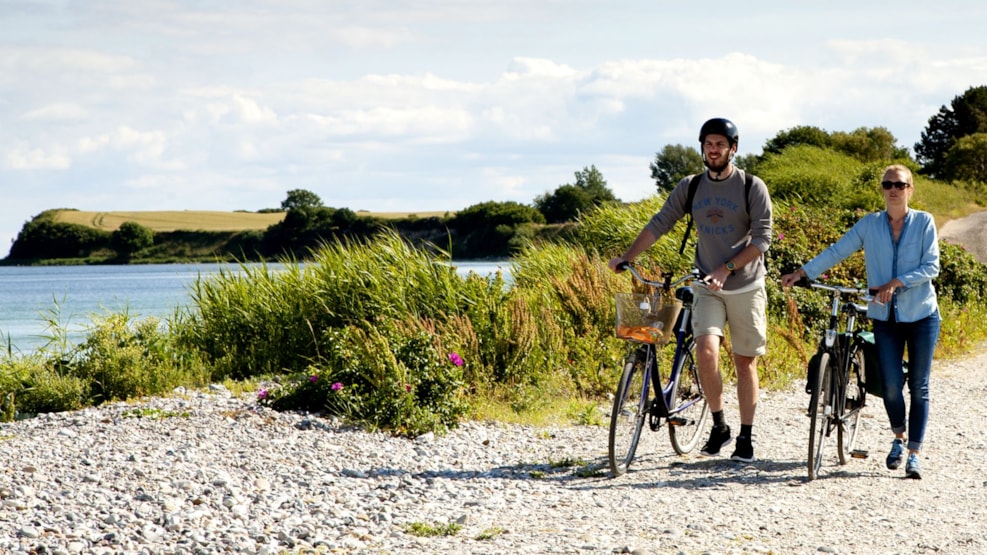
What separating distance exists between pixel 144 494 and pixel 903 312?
453cm

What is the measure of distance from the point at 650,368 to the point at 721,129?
4.95ft

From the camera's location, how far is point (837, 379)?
21.5 feet

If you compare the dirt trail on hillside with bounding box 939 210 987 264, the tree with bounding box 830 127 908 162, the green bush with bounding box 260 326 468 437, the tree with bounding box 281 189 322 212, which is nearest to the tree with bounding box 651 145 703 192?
the tree with bounding box 830 127 908 162

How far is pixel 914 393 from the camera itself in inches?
255

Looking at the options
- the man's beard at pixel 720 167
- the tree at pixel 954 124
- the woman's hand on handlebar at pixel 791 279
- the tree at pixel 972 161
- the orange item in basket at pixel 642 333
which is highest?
the tree at pixel 954 124

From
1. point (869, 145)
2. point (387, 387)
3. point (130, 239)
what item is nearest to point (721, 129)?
point (387, 387)

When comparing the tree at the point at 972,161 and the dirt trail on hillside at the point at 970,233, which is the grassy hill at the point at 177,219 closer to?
the tree at the point at 972,161

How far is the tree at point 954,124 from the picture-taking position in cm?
7194

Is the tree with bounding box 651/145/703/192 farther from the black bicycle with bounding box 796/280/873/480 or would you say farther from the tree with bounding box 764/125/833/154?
the black bicycle with bounding box 796/280/873/480

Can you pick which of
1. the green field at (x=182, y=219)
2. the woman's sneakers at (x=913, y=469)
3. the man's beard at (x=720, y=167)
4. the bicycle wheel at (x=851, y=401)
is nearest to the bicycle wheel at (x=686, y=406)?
the bicycle wheel at (x=851, y=401)

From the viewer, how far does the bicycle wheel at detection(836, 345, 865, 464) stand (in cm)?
670

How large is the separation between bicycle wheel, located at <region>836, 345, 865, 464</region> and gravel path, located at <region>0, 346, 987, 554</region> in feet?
0.50

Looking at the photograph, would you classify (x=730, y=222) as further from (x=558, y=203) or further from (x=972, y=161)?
(x=972, y=161)

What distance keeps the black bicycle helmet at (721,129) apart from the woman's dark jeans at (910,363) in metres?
1.46
